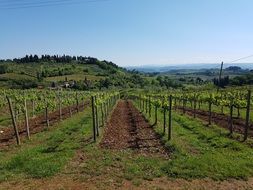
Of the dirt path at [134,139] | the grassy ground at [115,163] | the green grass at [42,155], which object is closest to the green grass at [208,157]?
the grassy ground at [115,163]

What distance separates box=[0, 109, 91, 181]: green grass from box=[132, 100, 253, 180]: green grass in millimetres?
4644

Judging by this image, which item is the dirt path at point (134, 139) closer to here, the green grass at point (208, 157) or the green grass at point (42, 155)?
the green grass at point (208, 157)

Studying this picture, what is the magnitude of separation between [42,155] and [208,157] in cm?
754

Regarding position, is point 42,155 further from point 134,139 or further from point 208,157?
point 208,157

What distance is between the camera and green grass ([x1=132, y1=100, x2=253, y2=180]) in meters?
12.2

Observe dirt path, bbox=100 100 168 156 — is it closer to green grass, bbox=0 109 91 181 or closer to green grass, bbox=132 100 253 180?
green grass, bbox=132 100 253 180

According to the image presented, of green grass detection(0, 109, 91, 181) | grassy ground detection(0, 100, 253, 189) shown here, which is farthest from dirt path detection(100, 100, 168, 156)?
green grass detection(0, 109, 91, 181)

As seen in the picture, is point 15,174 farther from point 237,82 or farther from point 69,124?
point 237,82

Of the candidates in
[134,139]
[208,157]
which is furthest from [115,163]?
[134,139]

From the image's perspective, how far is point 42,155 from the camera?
14.7 m

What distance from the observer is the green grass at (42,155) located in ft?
A: 40.9

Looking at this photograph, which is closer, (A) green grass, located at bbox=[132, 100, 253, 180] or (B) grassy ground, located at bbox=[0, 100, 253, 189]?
(B) grassy ground, located at bbox=[0, 100, 253, 189]

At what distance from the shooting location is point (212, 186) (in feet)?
36.2

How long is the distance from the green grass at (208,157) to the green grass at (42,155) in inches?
183
